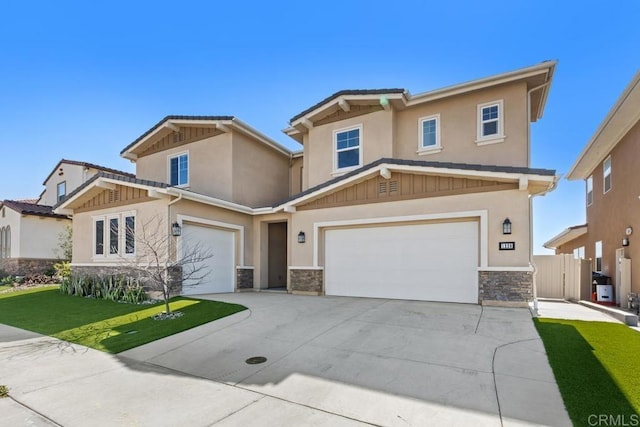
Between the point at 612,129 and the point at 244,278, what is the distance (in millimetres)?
14146

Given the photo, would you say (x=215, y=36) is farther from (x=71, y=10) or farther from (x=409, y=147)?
(x=409, y=147)

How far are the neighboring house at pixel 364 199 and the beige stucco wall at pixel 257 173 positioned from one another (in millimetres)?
65

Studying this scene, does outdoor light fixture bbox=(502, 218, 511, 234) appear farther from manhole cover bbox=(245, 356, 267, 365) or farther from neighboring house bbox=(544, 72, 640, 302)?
manhole cover bbox=(245, 356, 267, 365)

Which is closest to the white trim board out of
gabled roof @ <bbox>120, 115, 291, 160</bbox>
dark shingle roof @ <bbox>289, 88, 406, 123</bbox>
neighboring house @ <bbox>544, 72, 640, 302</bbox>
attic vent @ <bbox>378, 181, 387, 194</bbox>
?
attic vent @ <bbox>378, 181, 387, 194</bbox>

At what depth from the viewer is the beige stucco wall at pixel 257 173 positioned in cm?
1438

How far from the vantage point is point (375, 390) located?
14.0 ft

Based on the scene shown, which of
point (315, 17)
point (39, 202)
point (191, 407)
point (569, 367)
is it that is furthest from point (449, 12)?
point (39, 202)

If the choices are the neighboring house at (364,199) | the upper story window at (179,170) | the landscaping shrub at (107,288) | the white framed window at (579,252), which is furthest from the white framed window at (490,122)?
the landscaping shrub at (107,288)

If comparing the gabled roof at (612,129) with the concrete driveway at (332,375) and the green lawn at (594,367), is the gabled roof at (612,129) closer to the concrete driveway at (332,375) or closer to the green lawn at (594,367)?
the green lawn at (594,367)

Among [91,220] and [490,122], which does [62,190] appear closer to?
[91,220]

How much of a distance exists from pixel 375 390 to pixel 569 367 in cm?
277

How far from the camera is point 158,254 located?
11008mm

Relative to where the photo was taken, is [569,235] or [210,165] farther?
[569,235]

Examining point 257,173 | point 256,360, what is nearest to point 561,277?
point 256,360
